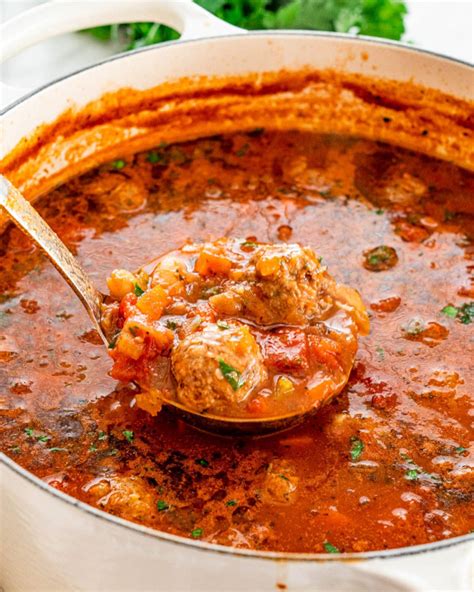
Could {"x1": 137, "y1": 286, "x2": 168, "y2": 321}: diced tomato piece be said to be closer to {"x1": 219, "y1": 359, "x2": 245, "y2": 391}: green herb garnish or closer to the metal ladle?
the metal ladle

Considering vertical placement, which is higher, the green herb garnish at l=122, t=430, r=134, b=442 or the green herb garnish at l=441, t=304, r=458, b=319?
the green herb garnish at l=441, t=304, r=458, b=319

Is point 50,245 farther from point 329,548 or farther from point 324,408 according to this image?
point 329,548

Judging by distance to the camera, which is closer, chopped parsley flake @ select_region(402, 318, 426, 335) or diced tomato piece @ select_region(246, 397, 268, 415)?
diced tomato piece @ select_region(246, 397, 268, 415)

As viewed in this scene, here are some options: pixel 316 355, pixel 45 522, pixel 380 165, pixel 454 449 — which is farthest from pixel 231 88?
pixel 45 522

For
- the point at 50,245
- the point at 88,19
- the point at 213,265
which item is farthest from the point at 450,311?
the point at 88,19

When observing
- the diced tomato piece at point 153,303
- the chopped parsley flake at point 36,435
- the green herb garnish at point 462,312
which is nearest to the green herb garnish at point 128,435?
the chopped parsley flake at point 36,435

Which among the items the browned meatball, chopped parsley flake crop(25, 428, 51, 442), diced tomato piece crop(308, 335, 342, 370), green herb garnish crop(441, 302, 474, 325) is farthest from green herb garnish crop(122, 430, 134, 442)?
green herb garnish crop(441, 302, 474, 325)

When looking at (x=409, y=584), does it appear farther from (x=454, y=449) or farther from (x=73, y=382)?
(x=73, y=382)
